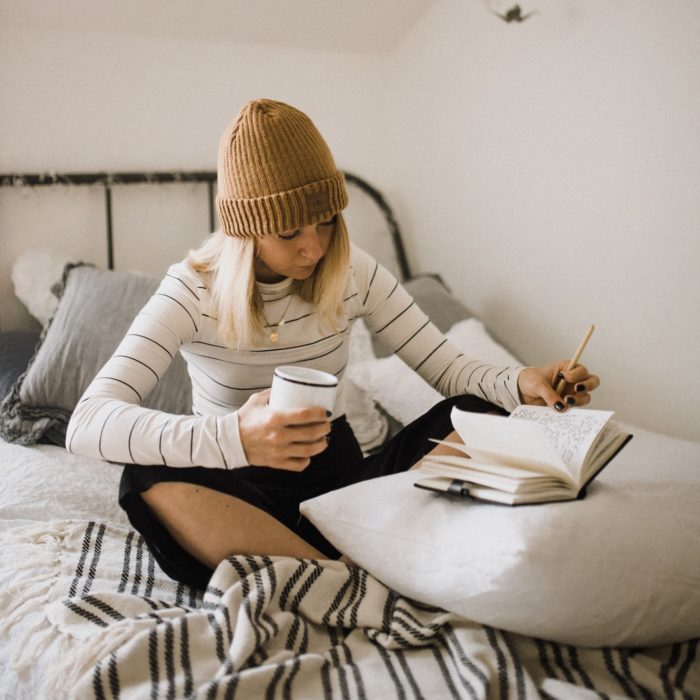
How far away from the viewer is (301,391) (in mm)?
860

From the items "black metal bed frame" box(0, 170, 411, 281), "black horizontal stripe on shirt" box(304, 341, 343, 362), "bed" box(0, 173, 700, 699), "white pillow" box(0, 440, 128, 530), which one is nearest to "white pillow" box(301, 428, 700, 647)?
"bed" box(0, 173, 700, 699)

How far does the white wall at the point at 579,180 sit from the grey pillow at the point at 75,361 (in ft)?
2.99

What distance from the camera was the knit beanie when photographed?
3.56 feet

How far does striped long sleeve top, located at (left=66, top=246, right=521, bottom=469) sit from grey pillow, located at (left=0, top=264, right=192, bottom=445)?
405 millimetres

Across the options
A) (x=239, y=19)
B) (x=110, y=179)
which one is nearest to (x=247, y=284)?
(x=110, y=179)

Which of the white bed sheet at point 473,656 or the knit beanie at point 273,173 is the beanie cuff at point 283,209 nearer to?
the knit beanie at point 273,173

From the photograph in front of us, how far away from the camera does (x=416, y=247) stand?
2400 mm

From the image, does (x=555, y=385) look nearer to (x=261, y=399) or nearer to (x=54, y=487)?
(x=261, y=399)

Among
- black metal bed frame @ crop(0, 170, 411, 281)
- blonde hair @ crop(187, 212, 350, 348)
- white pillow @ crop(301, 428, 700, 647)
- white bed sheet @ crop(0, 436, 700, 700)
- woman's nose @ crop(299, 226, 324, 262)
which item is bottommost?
white bed sheet @ crop(0, 436, 700, 700)

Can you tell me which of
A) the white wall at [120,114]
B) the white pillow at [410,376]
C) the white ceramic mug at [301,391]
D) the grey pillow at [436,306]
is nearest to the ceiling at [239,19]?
the white wall at [120,114]

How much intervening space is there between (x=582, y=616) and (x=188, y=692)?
0.45m

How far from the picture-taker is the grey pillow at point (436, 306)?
6.18 ft

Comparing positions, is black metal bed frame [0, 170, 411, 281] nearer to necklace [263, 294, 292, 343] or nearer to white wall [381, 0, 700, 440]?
white wall [381, 0, 700, 440]

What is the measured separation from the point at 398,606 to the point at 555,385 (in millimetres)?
459
